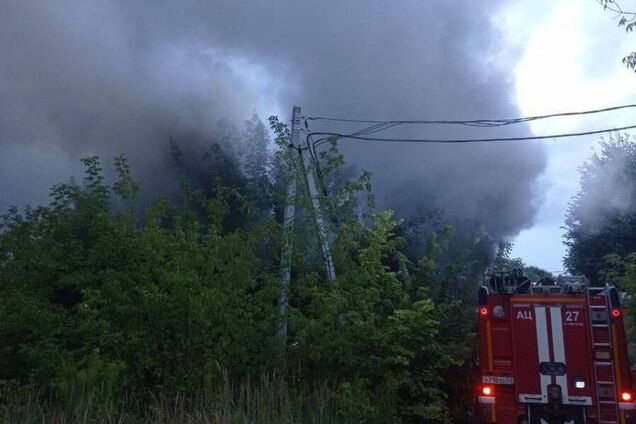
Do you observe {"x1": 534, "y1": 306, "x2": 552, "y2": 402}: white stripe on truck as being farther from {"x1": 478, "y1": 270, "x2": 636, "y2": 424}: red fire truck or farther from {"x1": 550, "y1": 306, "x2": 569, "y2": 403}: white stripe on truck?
{"x1": 550, "y1": 306, "x2": 569, "y2": 403}: white stripe on truck

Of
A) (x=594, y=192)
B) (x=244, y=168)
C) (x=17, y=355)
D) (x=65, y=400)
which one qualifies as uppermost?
(x=594, y=192)

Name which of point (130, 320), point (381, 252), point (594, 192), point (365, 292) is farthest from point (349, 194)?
point (594, 192)

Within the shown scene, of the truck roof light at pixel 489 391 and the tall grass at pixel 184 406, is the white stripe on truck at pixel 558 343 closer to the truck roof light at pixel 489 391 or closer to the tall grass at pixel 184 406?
the truck roof light at pixel 489 391

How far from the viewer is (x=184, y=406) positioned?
8039mm

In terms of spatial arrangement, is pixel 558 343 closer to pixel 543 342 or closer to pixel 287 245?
pixel 543 342

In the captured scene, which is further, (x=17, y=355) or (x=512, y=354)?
(x=512, y=354)

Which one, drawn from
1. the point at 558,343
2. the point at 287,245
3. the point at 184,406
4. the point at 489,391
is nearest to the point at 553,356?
the point at 558,343

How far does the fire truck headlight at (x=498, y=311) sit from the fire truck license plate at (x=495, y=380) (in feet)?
2.78

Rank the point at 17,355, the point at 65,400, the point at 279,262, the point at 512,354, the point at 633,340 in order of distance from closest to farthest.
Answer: the point at 65,400
the point at 17,355
the point at 512,354
the point at 279,262
the point at 633,340

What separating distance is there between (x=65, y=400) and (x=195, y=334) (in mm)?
1677

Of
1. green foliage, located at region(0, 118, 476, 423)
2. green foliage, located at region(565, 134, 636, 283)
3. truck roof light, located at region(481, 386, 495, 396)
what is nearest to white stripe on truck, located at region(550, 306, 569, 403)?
truck roof light, located at region(481, 386, 495, 396)

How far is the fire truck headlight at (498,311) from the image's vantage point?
32.0ft

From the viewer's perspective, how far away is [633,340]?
437 inches

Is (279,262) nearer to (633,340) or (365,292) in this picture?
(365,292)
